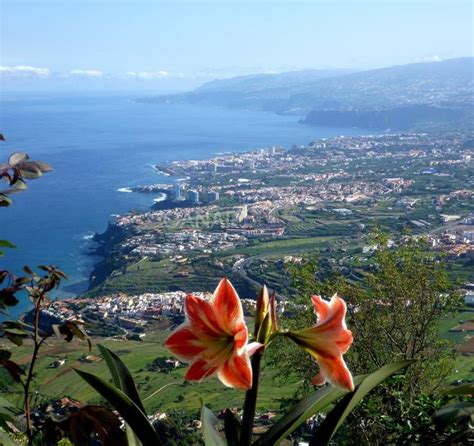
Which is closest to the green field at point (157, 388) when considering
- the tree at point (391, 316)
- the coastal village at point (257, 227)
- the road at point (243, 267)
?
the coastal village at point (257, 227)

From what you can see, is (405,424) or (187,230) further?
(187,230)

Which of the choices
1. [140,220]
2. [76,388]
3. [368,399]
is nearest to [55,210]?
[140,220]

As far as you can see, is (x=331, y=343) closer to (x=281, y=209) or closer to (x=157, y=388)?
(x=157, y=388)

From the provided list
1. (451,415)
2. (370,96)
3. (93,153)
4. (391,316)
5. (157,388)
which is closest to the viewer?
(451,415)

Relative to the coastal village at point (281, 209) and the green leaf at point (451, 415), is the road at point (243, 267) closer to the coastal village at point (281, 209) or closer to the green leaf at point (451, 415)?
the coastal village at point (281, 209)

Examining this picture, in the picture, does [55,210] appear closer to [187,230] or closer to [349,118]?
[187,230]

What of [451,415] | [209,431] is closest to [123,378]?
[209,431]

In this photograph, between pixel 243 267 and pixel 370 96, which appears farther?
pixel 370 96
